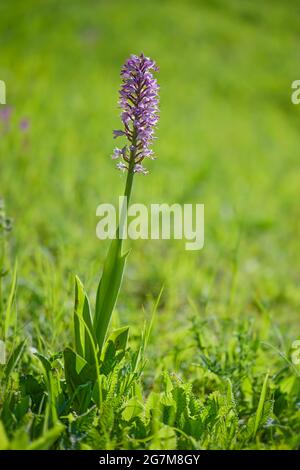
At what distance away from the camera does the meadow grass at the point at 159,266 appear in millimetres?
1622

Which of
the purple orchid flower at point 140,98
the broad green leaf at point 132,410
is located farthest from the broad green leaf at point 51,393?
the purple orchid flower at point 140,98

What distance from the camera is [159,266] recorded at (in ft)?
11.9

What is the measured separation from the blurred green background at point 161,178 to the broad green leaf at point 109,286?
171 mm

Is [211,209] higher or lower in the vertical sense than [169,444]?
higher

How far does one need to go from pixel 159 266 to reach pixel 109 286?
2.00 meters

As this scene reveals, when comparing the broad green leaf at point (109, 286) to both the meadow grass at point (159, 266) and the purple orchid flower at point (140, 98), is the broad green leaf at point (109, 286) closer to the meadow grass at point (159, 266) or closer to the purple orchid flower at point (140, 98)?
the meadow grass at point (159, 266)

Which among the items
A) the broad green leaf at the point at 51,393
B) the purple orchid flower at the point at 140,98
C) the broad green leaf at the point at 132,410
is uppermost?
the purple orchid flower at the point at 140,98

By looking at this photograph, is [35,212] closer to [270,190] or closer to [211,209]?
[211,209]

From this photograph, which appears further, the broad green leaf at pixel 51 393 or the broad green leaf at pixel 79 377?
the broad green leaf at pixel 79 377

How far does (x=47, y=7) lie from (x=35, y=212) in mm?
16831

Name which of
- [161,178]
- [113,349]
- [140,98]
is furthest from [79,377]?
[161,178]

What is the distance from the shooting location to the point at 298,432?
177cm

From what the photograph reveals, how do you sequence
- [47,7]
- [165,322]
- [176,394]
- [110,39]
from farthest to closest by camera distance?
[47,7]
[110,39]
[165,322]
[176,394]

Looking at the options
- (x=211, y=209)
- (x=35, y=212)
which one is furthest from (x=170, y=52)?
(x=35, y=212)
